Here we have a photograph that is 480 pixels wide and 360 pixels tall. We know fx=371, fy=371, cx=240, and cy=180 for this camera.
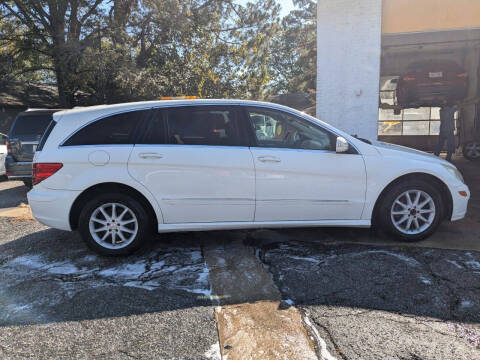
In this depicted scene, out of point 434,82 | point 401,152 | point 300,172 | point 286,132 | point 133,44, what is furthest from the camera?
point 133,44

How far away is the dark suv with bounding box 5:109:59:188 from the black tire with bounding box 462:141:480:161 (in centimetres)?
1107

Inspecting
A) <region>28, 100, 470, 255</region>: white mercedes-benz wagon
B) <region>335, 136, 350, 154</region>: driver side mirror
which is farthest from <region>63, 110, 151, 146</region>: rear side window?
<region>335, 136, 350, 154</region>: driver side mirror

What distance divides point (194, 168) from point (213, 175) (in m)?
0.21

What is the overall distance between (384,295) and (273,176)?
5.09 feet

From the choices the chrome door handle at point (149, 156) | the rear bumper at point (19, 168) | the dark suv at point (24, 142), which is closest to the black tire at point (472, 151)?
the chrome door handle at point (149, 156)

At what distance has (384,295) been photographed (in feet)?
9.95

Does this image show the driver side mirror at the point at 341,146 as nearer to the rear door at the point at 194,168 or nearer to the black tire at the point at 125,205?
the rear door at the point at 194,168

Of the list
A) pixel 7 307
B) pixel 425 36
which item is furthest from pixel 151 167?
pixel 425 36

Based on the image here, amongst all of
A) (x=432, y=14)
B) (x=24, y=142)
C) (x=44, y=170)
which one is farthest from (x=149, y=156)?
(x=432, y=14)

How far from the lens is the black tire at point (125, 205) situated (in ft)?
12.5

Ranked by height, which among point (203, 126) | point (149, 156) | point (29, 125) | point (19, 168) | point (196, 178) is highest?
point (29, 125)

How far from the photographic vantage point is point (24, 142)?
7.21 m

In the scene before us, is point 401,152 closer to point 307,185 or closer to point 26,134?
point 307,185

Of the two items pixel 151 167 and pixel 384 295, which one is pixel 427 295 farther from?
pixel 151 167
